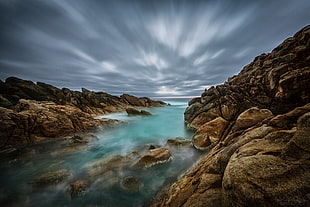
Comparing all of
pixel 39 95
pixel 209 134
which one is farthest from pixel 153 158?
pixel 39 95

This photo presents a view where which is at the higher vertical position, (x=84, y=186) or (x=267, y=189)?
(x=267, y=189)

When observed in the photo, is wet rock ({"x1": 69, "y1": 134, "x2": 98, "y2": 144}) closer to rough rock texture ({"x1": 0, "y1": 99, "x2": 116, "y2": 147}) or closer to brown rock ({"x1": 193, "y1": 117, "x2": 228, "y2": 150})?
rough rock texture ({"x1": 0, "y1": 99, "x2": 116, "y2": 147})

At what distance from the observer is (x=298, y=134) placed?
7.91 feet

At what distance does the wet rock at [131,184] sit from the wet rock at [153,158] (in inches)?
46.0

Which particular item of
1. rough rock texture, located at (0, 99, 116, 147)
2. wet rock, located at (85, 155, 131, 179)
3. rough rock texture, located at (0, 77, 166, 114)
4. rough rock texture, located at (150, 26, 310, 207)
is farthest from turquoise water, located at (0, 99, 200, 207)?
rough rock texture, located at (0, 77, 166, 114)

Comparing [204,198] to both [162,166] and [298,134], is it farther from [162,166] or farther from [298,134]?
[162,166]

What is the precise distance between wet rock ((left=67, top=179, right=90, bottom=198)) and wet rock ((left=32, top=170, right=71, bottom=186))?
0.93 m

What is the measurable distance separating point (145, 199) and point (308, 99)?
29.5 ft

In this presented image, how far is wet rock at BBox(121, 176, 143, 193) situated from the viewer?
513 centimetres

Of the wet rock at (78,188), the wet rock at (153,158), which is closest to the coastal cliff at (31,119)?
the wet rock at (78,188)

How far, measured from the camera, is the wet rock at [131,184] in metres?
5.13

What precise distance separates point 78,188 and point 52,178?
1.89 metres

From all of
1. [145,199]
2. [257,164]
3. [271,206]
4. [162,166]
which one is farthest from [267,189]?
[162,166]

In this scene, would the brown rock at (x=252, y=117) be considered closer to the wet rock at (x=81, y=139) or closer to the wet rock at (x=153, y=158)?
the wet rock at (x=153, y=158)
